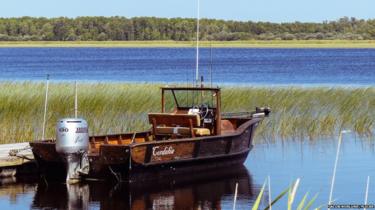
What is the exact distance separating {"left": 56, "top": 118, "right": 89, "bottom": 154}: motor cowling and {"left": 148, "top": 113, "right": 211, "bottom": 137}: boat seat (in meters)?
2.37

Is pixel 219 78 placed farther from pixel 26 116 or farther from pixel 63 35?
pixel 63 35

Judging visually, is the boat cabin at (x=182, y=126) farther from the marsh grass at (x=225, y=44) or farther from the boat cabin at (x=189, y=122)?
the marsh grass at (x=225, y=44)

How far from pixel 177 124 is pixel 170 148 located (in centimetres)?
127

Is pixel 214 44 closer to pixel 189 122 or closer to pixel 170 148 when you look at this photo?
pixel 189 122

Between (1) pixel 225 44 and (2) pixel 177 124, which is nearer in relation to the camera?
(2) pixel 177 124

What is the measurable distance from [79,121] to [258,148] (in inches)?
272

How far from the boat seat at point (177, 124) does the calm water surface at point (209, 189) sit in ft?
2.84

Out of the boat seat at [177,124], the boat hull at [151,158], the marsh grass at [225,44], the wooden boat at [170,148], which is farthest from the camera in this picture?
the marsh grass at [225,44]

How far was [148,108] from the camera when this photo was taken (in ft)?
99.7

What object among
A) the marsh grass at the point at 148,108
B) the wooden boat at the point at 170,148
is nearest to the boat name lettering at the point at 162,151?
the wooden boat at the point at 170,148

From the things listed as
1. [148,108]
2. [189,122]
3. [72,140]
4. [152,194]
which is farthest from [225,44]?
[72,140]

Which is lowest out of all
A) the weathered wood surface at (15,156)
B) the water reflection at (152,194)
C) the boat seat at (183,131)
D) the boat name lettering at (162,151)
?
the water reflection at (152,194)

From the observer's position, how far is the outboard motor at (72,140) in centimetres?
2009

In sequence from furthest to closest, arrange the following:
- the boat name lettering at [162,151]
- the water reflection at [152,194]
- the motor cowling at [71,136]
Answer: the boat name lettering at [162,151], the motor cowling at [71,136], the water reflection at [152,194]
